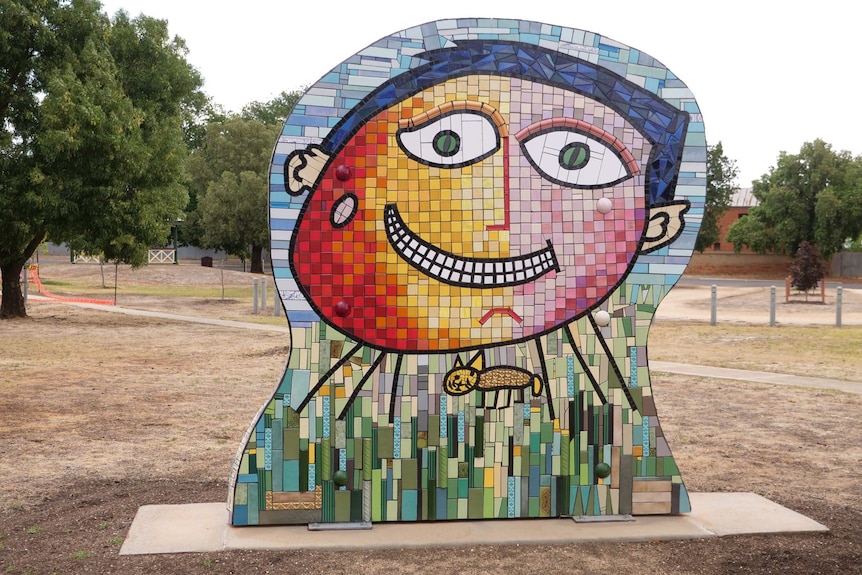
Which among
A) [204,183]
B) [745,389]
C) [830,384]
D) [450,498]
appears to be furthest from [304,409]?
[204,183]

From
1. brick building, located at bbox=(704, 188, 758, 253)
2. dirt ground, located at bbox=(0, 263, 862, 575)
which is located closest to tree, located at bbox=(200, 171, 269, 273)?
dirt ground, located at bbox=(0, 263, 862, 575)

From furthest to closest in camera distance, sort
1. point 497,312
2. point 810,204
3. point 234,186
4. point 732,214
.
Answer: point 732,214
point 810,204
point 234,186
point 497,312

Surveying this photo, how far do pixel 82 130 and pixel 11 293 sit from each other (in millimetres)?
5902

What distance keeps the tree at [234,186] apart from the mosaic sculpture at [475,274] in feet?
125

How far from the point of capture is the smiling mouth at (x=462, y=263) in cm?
509

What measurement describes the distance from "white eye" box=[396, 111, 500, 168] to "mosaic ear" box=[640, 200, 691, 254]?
3.54ft

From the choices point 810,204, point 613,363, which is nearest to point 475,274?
point 613,363

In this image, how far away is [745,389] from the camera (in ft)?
A: 37.4

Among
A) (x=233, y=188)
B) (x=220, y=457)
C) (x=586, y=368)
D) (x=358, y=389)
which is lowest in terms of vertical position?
(x=220, y=457)

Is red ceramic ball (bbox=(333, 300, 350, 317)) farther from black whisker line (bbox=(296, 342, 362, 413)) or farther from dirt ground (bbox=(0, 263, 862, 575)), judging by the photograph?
dirt ground (bbox=(0, 263, 862, 575))

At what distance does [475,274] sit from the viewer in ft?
16.9

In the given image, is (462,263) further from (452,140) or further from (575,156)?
(575,156)

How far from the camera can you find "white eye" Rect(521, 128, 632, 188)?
5.22m

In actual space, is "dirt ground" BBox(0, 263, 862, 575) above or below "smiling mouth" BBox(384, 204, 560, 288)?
below
